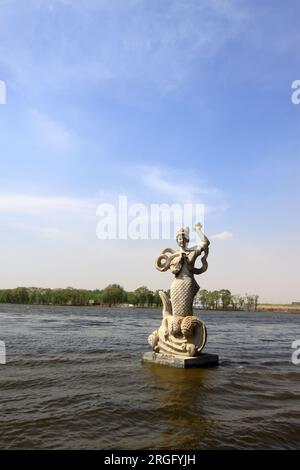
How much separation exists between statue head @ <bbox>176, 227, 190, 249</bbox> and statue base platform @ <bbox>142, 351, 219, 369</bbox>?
3.25 metres

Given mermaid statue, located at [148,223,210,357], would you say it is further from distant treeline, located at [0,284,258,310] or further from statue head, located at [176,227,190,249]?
distant treeline, located at [0,284,258,310]

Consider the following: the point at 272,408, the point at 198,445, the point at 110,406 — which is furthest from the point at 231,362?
the point at 198,445

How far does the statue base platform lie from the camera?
11.5 m

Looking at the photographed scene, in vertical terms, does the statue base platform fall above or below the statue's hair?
below

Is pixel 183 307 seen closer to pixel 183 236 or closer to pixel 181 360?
pixel 181 360

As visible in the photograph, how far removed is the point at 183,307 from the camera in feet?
40.1

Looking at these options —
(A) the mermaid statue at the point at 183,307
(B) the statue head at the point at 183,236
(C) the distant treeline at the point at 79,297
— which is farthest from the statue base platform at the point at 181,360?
(C) the distant treeline at the point at 79,297

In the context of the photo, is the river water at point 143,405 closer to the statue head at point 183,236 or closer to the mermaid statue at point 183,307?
the mermaid statue at point 183,307

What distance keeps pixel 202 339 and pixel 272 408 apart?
3.84 meters

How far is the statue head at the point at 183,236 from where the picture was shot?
12.6 m

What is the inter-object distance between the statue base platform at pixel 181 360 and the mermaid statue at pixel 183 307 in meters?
0.19

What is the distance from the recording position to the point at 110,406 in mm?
8023

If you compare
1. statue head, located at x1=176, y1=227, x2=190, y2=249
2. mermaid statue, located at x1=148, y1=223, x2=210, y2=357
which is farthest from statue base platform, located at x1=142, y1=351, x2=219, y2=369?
statue head, located at x1=176, y1=227, x2=190, y2=249

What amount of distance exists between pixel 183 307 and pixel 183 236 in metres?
2.12
